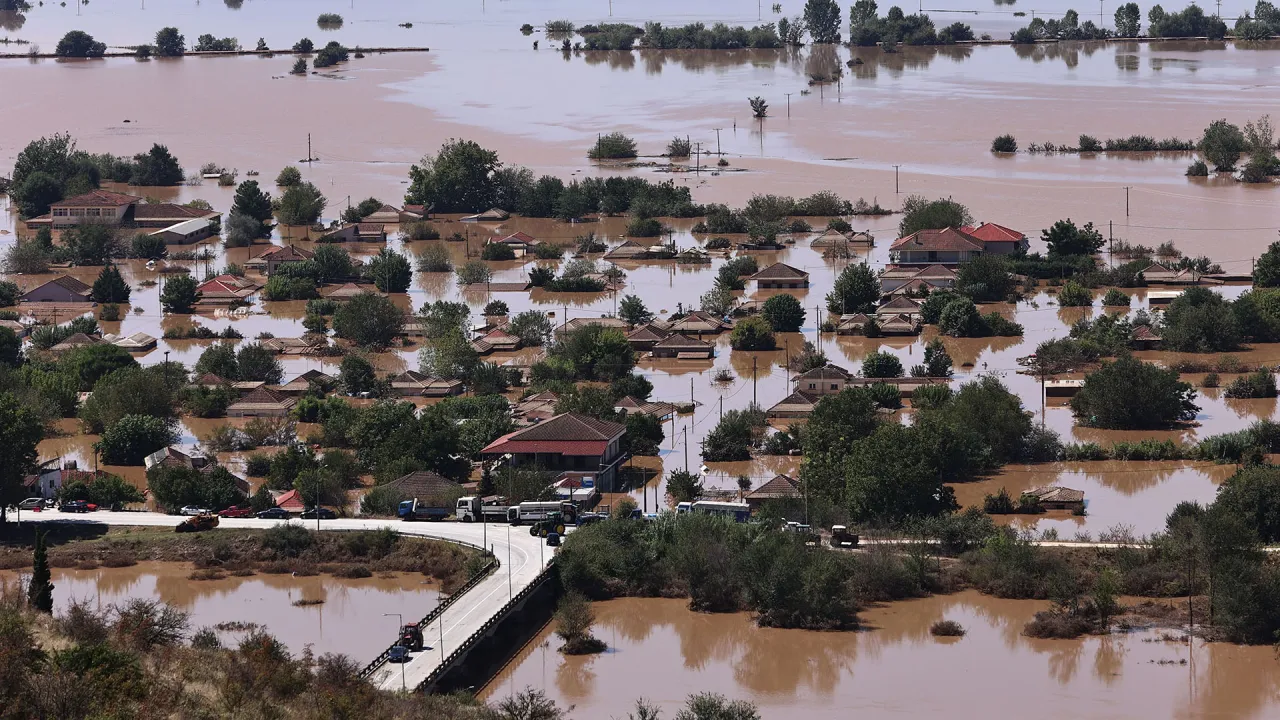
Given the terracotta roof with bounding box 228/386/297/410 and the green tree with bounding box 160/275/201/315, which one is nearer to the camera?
the terracotta roof with bounding box 228/386/297/410

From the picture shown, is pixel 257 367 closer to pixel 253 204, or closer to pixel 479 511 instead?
pixel 479 511

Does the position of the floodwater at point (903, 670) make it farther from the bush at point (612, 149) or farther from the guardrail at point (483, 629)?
the bush at point (612, 149)

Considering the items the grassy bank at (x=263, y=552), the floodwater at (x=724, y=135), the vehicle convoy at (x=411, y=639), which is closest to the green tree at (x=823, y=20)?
the floodwater at (x=724, y=135)

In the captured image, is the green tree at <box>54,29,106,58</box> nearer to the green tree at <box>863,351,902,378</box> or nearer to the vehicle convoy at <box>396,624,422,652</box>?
the green tree at <box>863,351,902,378</box>

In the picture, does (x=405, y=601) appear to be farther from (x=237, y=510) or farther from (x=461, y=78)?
(x=461, y=78)

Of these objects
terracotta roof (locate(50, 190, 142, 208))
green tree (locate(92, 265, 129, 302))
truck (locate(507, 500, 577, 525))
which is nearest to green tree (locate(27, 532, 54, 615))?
Result: truck (locate(507, 500, 577, 525))

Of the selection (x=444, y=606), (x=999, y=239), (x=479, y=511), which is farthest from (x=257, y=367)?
(x=999, y=239)

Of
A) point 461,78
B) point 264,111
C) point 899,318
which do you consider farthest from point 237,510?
point 461,78
